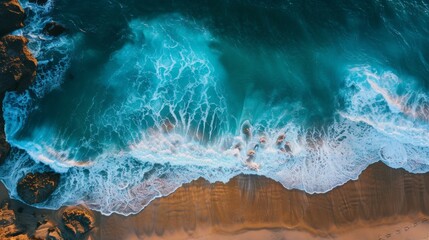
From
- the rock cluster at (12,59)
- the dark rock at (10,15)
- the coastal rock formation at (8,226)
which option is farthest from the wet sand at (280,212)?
the dark rock at (10,15)

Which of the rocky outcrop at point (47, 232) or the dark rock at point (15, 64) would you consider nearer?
Result: the rocky outcrop at point (47, 232)

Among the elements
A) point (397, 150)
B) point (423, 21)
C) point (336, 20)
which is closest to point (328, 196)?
point (397, 150)

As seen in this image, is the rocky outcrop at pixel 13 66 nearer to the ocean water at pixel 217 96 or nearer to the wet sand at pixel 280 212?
the ocean water at pixel 217 96

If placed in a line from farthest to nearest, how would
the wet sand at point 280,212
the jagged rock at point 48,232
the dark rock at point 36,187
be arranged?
the wet sand at point 280,212, the dark rock at point 36,187, the jagged rock at point 48,232

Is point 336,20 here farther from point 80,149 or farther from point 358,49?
point 80,149

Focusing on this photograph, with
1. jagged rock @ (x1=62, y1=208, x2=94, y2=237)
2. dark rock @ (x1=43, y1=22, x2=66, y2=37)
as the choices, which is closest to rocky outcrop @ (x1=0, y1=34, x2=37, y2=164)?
dark rock @ (x1=43, y1=22, x2=66, y2=37)

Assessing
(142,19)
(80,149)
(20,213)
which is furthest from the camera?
(142,19)

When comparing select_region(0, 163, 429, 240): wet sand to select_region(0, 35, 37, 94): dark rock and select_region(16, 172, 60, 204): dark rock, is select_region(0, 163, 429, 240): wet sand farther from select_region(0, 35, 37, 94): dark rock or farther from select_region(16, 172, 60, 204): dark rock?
select_region(0, 35, 37, 94): dark rock
